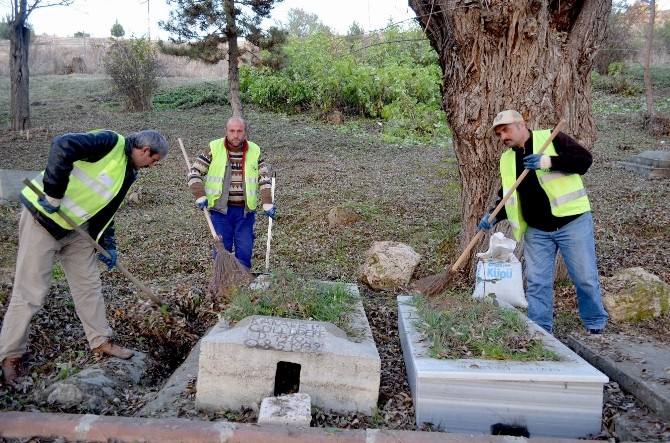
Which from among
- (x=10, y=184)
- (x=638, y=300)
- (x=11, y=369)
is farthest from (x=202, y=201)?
(x=10, y=184)

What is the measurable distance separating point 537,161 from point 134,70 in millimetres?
18261

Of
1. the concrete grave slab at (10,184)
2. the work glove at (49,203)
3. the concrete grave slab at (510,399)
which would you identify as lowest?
the concrete grave slab at (510,399)

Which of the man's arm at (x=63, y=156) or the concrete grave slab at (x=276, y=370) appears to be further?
the man's arm at (x=63, y=156)

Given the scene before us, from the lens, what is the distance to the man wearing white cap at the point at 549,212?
4410mm

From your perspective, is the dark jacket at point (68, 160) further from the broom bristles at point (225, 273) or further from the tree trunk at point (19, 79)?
the tree trunk at point (19, 79)

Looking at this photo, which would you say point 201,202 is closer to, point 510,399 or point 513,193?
point 513,193

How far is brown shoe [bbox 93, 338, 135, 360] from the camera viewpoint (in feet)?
14.0

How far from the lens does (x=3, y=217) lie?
8.50 meters

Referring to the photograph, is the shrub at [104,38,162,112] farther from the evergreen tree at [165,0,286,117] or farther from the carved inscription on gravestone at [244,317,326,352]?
the carved inscription on gravestone at [244,317,326,352]

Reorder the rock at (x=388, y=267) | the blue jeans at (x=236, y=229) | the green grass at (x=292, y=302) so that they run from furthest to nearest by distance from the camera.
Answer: the rock at (x=388, y=267) < the blue jeans at (x=236, y=229) < the green grass at (x=292, y=302)

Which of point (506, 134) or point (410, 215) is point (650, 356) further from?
point (410, 215)

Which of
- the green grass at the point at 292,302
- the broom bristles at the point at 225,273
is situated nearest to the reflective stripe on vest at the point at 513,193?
the green grass at the point at 292,302

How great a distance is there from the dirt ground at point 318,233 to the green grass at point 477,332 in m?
0.40

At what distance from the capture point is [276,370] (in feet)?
11.8
